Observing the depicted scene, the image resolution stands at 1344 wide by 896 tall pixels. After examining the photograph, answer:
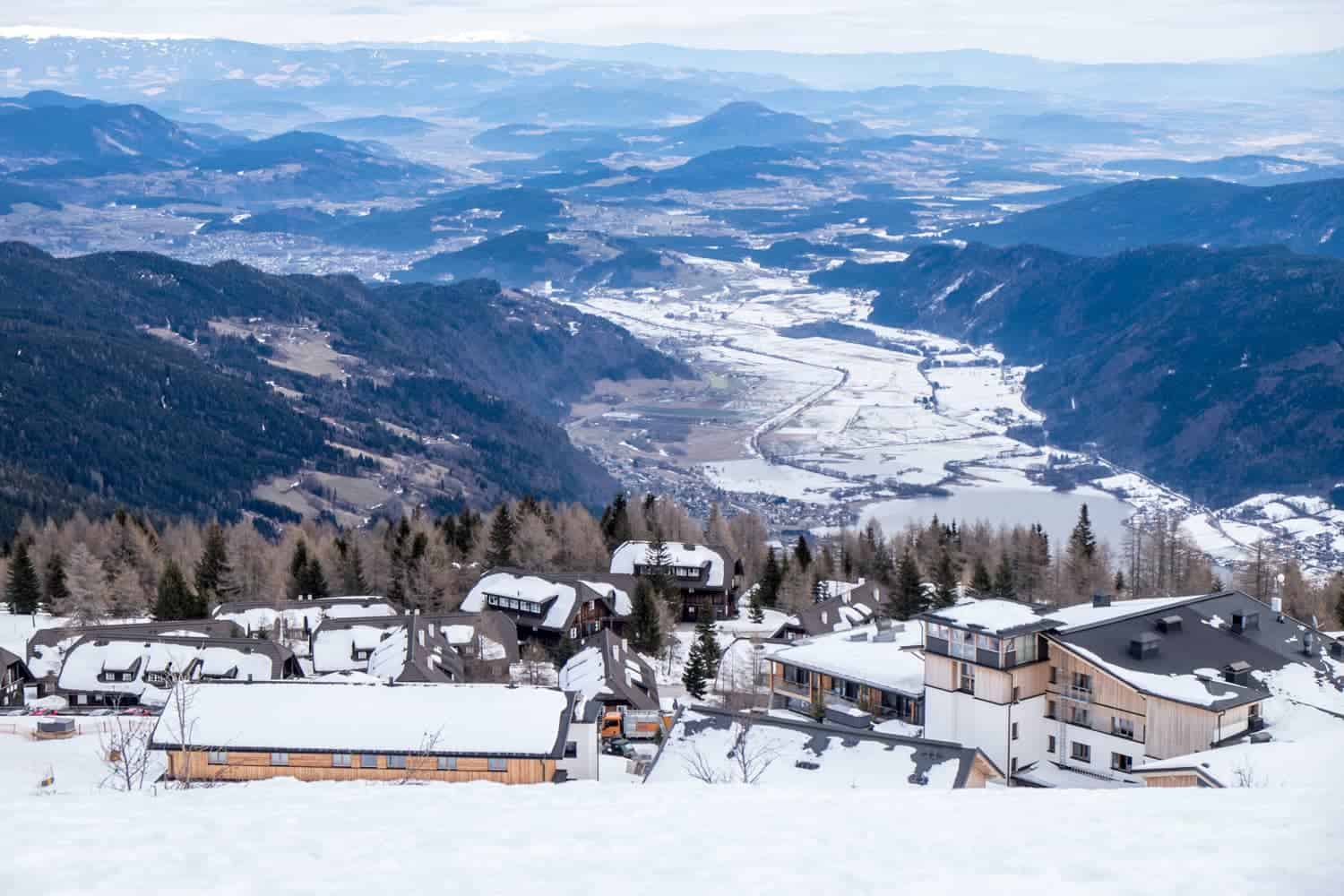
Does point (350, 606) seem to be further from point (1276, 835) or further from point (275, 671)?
point (1276, 835)

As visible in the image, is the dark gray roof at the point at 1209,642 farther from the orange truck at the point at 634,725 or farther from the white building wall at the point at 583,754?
the orange truck at the point at 634,725

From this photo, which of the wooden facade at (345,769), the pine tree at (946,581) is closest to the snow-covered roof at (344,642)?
the wooden facade at (345,769)

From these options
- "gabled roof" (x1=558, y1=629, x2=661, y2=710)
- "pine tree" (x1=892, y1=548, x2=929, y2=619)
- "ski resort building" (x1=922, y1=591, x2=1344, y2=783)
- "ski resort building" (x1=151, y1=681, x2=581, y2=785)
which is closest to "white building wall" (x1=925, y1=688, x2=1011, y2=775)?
"ski resort building" (x1=922, y1=591, x2=1344, y2=783)

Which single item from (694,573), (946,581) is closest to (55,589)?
(694,573)

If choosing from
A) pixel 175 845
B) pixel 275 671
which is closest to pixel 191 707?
pixel 275 671

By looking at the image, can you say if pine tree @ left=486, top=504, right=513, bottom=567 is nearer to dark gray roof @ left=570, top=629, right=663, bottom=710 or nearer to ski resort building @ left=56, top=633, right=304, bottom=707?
dark gray roof @ left=570, top=629, right=663, bottom=710

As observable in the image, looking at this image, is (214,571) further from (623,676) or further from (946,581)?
(946,581)
